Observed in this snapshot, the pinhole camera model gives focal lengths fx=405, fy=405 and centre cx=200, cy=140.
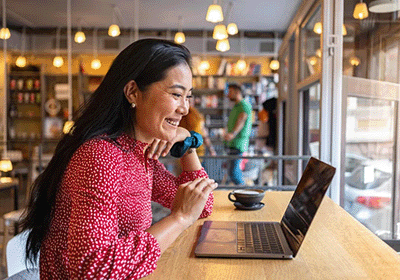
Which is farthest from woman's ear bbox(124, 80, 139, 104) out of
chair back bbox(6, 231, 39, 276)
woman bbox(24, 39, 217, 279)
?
chair back bbox(6, 231, 39, 276)

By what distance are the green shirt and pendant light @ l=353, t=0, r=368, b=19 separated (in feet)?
8.80

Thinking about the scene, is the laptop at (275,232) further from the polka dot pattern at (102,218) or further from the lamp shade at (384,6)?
the lamp shade at (384,6)

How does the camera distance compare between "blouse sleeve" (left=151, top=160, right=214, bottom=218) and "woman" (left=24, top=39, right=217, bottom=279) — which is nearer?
A: "woman" (left=24, top=39, right=217, bottom=279)

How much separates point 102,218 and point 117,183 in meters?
0.11

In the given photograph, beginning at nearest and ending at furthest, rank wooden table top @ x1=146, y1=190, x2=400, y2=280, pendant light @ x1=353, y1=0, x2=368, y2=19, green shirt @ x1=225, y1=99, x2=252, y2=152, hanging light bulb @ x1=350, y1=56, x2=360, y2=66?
wooden table top @ x1=146, y1=190, x2=400, y2=280
pendant light @ x1=353, y1=0, x2=368, y2=19
hanging light bulb @ x1=350, y1=56, x2=360, y2=66
green shirt @ x1=225, y1=99, x2=252, y2=152

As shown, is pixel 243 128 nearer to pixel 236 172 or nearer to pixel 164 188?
pixel 236 172

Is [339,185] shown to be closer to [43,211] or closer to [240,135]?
[43,211]

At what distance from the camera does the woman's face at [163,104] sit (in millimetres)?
1238

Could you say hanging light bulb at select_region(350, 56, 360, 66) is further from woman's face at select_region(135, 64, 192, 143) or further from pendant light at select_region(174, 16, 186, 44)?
pendant light at select_region(174, 16, 186, 44)

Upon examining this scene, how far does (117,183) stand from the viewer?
1.04 metres

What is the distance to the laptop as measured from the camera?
1123 mm

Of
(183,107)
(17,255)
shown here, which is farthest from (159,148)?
(17,255)

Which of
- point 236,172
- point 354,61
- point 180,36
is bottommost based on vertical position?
point 236,172

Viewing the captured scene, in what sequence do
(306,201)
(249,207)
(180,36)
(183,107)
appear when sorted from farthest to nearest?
(180,36)
(249,207)
(183,107)
(306,201)
